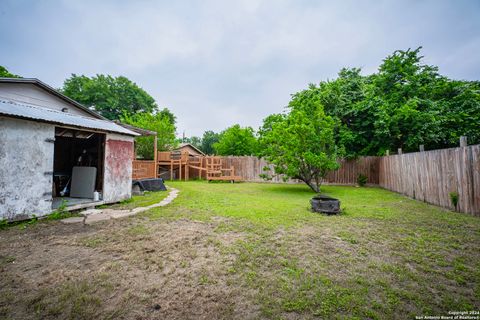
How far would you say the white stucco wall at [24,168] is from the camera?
14.0 feet

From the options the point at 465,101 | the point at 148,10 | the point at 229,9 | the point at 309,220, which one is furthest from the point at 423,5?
the point at 148,10

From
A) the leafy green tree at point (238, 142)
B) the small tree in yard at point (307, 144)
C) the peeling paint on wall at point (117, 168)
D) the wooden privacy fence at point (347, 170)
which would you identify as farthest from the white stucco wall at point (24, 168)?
the leafy green tree at point (238, 142)

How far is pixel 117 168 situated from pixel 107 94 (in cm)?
3076

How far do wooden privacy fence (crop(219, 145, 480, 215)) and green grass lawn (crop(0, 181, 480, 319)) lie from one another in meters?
1.19

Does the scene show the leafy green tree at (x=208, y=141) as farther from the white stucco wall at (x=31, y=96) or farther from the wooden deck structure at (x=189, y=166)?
the white stucco wall at (x=31, y=96)

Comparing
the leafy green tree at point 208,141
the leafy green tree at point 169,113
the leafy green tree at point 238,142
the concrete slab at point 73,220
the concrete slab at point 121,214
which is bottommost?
the concrete slab at point 73,220

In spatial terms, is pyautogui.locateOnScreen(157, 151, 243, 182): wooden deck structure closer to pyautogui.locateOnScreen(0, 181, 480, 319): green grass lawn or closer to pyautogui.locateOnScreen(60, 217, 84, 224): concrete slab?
pyautogui.locateOnScreen(60, 217, 84, 224): concrete slab

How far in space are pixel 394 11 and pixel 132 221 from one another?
13.7m

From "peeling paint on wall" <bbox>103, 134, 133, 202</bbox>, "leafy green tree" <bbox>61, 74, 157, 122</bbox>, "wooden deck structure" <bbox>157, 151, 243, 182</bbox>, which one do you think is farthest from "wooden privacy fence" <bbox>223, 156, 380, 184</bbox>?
"leafy green tree" <bbox>61, 74, 157, 122</bbox>

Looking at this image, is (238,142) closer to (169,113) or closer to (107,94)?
(169,113)

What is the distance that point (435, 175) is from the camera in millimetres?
6477

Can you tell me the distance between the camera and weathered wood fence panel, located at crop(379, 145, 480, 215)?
5.05 m

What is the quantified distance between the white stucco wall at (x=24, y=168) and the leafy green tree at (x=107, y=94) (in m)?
26.7

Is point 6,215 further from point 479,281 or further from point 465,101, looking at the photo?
point 465,101
